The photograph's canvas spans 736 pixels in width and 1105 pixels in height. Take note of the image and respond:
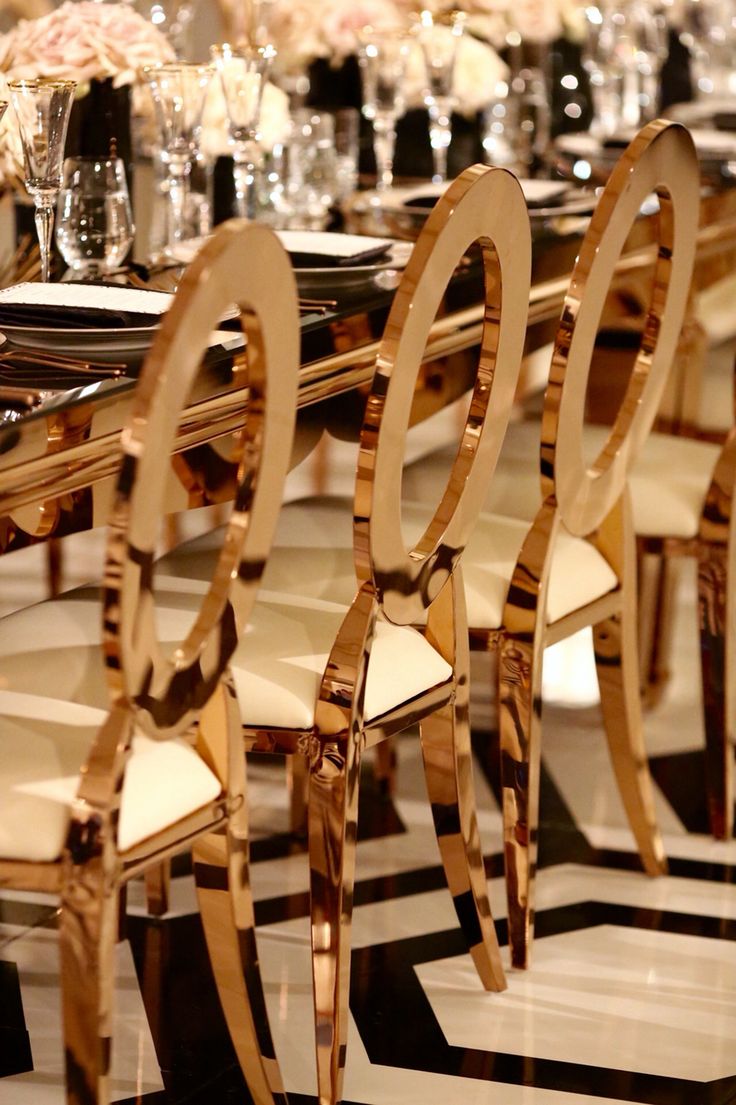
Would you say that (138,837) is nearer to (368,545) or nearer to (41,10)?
(368,545)

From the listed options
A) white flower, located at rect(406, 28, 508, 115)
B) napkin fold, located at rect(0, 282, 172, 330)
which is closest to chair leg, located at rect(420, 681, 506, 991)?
napkin fold, located at rect(0, 282, 172, 330)

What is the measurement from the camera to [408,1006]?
1922 millimetres

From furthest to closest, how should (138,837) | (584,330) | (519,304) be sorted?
1. (584,330)
2. (519,304)
3. (138,837)

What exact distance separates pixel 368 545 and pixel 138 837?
13.6 inches

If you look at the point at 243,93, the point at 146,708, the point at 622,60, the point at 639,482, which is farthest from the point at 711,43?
the point at 146,708

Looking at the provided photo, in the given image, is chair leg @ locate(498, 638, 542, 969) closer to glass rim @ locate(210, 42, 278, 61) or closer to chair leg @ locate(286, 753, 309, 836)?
chair leg @ locate(286, 753, 309, 836)

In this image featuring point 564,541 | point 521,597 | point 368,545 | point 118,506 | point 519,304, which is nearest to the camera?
point 118,506

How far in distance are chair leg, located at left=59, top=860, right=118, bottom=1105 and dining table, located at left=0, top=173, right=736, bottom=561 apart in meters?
0.32

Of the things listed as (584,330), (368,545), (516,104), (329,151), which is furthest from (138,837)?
(516,104)

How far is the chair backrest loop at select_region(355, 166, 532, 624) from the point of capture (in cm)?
144

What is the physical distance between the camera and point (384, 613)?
158 cm

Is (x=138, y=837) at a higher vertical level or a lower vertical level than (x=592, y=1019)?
higher

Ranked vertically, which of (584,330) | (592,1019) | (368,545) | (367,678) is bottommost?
(592,1019)

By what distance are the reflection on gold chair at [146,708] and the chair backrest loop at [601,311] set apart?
0.48 metres
